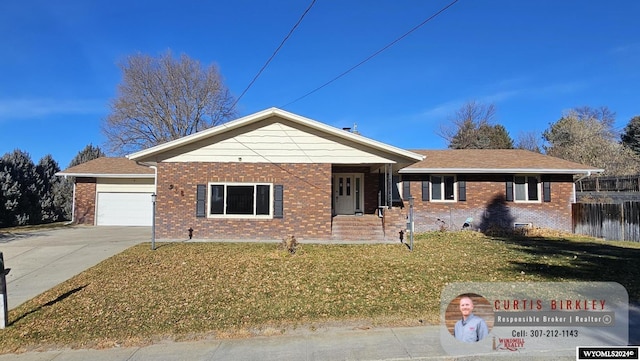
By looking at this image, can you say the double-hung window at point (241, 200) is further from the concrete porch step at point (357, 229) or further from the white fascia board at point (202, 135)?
the concrete porch step at point (357, 229)

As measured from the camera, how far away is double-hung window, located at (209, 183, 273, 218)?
1407 cm

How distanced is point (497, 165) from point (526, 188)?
6.01ft

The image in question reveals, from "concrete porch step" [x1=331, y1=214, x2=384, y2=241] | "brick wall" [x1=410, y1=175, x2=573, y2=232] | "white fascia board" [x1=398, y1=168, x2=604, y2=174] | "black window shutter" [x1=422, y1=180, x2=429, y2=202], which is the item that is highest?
"white fascia board" [x1=398, y1=168, x2=604, y2=174]

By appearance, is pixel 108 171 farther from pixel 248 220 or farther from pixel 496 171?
pixel 496 171

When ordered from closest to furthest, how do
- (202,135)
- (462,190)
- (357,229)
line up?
1. (202,135)
2. (357,229)
3. (462,190)

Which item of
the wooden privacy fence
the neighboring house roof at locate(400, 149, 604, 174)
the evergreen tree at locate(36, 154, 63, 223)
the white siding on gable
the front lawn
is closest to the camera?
the front lawn

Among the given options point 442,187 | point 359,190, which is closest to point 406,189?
point 442,187

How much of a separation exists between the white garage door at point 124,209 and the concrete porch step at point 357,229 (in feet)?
36.3

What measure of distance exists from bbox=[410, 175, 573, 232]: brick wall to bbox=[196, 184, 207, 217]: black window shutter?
9.52m

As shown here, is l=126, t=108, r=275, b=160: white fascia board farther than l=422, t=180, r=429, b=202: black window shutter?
No

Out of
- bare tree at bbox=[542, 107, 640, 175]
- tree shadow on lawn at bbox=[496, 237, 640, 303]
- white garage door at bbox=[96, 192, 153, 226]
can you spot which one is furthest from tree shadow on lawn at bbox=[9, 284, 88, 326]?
bare tree at bbox=[542, 107, 640, 175]

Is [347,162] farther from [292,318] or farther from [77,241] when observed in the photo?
[77,241]

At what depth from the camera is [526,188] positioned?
1805cm

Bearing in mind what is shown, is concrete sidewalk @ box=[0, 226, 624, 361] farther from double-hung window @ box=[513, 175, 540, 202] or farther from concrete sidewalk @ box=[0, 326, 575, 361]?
double-hung window @ box=[513, 175, 540, 202]
